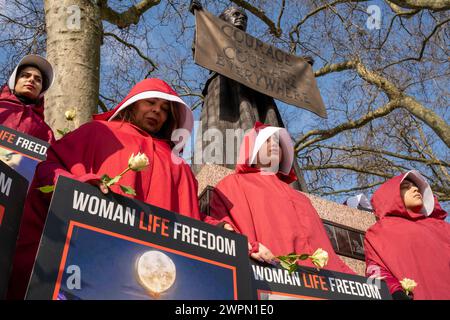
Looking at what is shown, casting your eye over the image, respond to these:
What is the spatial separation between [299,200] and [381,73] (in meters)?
5.69

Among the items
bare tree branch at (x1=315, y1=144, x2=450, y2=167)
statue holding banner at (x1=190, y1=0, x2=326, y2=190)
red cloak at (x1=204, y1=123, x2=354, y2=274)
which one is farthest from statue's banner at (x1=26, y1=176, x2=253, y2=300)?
bare tree branch at (x1=315, y1=144, x2=450, y2=167)

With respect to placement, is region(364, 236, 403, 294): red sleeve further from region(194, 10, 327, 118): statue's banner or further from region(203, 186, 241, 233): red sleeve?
region(194, 10, 327, 118): statue's banner

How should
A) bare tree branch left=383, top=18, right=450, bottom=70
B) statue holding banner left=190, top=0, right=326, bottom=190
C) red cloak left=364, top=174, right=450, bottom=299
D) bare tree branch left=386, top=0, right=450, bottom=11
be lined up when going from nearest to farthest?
red cloak left=364, top=174, right=450, bottom=299
statue holding banner left=190, top=0, right=326, bottom=190
bare tree branch left=386, top=0, right=450, bottom=11
bare tree branch left=383, top=18, right=450, bottom=70

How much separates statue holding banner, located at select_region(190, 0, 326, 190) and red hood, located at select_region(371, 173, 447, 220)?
1143mm

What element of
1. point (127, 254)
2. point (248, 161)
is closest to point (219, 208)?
point (248, 161)

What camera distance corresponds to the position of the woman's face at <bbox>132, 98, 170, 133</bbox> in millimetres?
2705

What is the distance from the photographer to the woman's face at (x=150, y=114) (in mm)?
2705

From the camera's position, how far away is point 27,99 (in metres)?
3.40

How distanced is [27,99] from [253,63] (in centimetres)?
282

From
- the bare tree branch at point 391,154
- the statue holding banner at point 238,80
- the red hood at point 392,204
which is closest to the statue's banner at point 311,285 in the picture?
the red hood at point 392,204

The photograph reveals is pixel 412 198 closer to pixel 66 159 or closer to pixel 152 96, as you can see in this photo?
pixel 152 96
